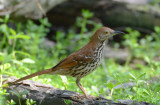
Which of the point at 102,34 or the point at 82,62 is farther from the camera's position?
the point at 102,34

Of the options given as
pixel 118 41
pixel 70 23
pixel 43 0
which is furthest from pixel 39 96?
pixel 118 41

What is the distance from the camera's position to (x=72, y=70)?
402 cm

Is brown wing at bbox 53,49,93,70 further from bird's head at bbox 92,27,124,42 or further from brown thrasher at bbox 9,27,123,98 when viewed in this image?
bird's head at bbox 92,27,124,42

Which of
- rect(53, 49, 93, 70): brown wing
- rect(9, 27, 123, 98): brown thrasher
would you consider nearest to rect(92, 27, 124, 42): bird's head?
rect(9, 27, 123, 98): brown thrasher

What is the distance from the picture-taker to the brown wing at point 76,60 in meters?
3.94

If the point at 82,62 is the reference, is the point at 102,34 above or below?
above

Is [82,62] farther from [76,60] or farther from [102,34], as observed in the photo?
[102,34]

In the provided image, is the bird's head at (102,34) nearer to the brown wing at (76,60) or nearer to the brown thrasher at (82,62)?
the brown thrasher at (82,62)

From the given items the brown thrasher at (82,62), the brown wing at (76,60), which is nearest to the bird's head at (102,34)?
the brown thrasher at (82,62)

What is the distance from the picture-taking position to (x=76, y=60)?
400cm

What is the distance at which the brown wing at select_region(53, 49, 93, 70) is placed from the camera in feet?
12.9

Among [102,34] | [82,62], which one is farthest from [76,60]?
[102,34]

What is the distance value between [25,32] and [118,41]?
10.3 feet

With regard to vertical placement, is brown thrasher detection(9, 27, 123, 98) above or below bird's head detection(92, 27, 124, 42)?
below
